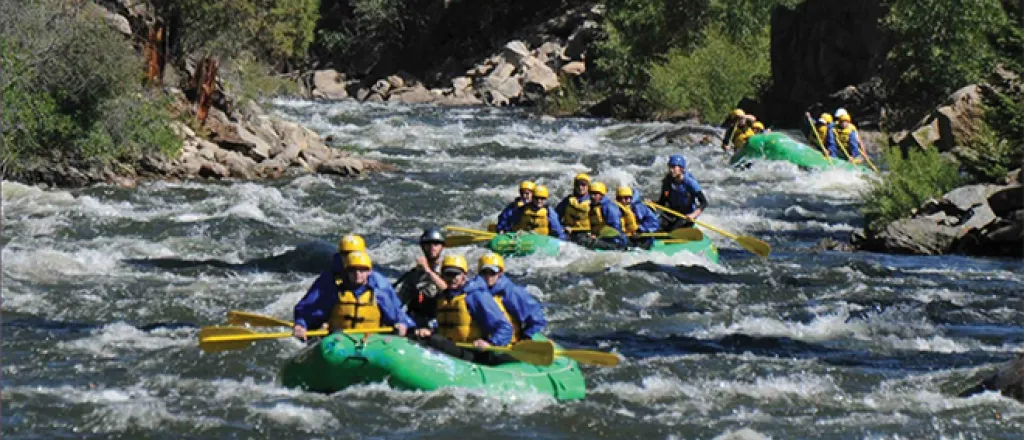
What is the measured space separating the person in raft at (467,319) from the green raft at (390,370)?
202mm

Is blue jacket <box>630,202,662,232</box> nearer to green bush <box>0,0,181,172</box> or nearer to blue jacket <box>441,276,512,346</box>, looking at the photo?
blue jacket <box>441,276,512,346</box>

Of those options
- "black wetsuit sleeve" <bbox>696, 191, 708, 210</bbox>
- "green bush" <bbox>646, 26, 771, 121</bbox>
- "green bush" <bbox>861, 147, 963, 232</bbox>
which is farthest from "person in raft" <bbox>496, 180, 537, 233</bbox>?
"green bush" <bbox>646, 26, 771, 121</bbox>

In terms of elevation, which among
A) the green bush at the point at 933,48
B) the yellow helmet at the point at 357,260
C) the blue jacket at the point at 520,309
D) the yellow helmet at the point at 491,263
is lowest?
the blue jacket at the point at 520,309

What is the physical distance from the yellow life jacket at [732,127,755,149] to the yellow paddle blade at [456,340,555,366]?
17389 millimetres

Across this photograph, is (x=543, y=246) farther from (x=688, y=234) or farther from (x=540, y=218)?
(x=688, y=234)

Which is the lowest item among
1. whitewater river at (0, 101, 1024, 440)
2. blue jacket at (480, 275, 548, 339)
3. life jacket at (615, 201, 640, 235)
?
whitewater river at (0, 101, 1024, 440)

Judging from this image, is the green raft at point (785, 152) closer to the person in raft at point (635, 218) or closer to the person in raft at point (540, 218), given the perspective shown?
the person in raft at point (635, 218)

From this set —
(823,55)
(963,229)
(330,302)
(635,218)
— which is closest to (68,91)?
(635,218)

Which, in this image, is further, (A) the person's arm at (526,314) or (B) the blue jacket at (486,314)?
(A) the person's arm at (526,314)

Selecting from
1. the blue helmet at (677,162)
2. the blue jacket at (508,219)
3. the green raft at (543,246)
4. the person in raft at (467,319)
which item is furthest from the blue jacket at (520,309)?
the blue helmet at (677,162)

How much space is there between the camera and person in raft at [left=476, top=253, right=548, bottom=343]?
1088 cm

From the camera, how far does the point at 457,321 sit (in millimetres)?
10734

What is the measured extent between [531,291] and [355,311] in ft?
15.7

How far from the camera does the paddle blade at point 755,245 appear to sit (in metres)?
17.2
